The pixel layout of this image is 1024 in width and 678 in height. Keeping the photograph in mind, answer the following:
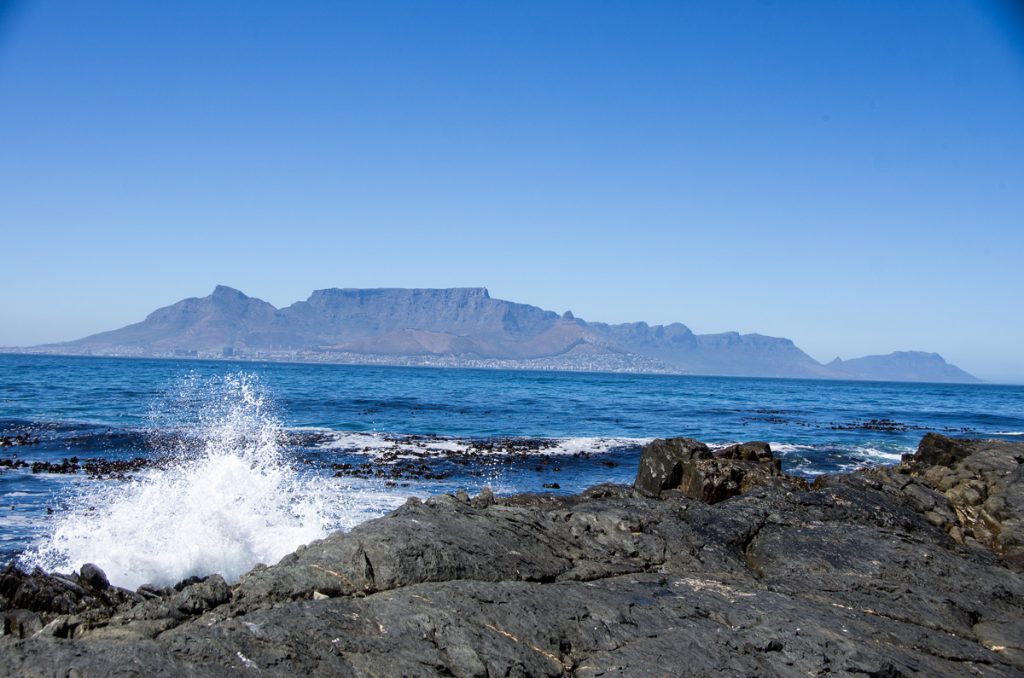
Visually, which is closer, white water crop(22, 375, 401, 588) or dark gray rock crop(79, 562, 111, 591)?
dark gray rock crop(79, 562, 111, 591)

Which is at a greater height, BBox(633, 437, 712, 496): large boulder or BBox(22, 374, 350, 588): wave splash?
BBox(633, 437, 712, 496): large boulder

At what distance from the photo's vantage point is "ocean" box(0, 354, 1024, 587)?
1429 cm

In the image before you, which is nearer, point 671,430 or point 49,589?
point 49,589

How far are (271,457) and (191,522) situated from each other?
1335 centimetres

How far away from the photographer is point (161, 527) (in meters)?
14.5

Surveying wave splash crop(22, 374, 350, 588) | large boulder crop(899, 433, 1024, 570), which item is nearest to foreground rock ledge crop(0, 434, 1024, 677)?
large boulder crop(899, 433, 1024, 570)

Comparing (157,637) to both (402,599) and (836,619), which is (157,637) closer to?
(402,599)

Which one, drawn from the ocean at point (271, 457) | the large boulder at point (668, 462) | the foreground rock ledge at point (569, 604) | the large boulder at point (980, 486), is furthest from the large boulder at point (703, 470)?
the ocean at point (271, 457)

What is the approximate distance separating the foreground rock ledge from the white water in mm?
3942

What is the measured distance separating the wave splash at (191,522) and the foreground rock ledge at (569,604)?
12.8ft

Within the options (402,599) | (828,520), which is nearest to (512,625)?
(402,599)

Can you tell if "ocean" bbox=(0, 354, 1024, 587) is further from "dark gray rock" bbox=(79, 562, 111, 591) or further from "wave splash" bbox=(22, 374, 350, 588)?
"dark gray rock" bbox=(79, 562, 111, 591)

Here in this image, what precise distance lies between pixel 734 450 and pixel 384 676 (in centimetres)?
1570

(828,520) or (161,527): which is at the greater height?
(828,520)
